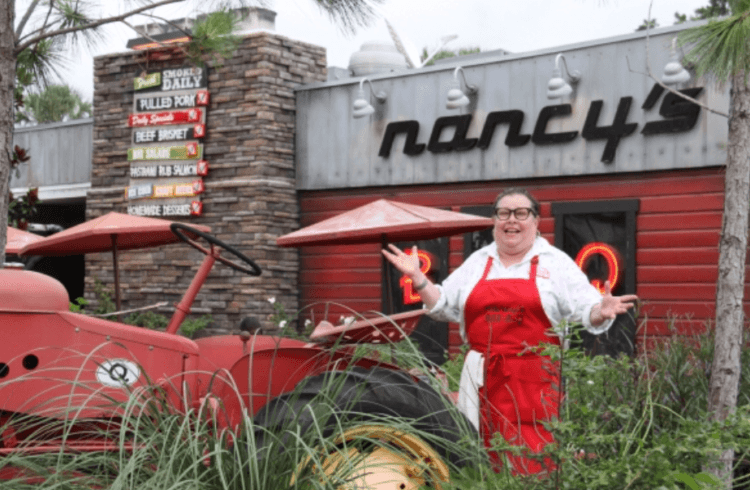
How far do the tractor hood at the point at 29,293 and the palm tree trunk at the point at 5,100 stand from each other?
1.98 metres

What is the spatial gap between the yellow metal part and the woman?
514 mm

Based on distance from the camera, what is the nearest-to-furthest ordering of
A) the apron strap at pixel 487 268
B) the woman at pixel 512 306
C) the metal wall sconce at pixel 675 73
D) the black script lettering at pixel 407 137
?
the woman at pixel 512 306
the apron strap at pixel 487 268
the metal wall sconce at pixel 675 73
the black script lettering at pixel 407 137

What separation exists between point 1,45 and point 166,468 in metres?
3.93

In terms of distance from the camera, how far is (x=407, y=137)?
36.6 feet

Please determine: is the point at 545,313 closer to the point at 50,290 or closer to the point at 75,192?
the point at 50,290

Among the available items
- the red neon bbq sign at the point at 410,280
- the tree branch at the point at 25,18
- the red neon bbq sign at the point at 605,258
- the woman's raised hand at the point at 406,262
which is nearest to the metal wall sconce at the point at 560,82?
the red neon bbq sign at the point at 605,258

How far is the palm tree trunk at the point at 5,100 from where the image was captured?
5.76 m

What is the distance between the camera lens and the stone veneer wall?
11.5 metres

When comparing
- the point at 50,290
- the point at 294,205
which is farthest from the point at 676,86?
the point at 50,290

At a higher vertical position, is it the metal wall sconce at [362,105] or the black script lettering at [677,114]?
the metal wall sconce at [362,105]

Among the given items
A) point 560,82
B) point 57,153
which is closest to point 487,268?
point 560,82

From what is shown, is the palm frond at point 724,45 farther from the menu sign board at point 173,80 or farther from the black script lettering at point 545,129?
the menu sign board at point 173,80

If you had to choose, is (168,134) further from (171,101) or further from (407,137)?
(407,137)

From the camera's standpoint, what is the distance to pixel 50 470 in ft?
10.1
